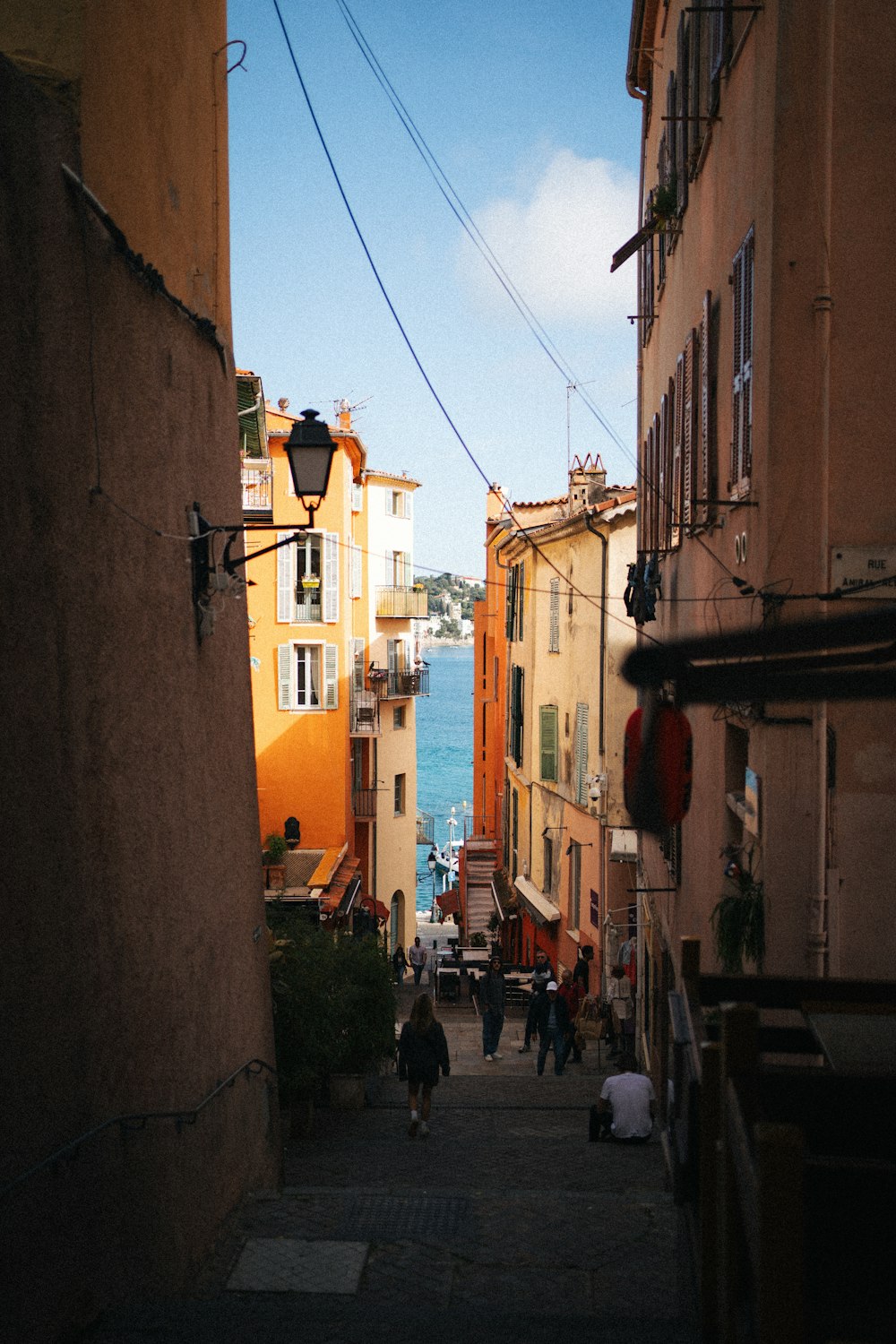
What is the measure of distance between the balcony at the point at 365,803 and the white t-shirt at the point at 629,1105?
2192cm

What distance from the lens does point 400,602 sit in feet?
125

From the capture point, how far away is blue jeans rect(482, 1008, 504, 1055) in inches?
729

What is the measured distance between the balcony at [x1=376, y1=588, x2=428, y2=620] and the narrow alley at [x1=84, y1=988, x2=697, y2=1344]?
25.8m

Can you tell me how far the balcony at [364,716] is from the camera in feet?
110

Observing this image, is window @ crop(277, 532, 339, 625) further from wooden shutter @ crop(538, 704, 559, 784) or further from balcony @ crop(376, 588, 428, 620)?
wooden shutter @ crop(538, 704, 559, 784)

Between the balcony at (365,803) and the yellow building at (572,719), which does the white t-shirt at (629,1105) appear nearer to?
the yellow building at (572,719)

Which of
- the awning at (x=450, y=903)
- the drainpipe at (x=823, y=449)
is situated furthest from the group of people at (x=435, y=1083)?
the awning at (x=450, y=903)

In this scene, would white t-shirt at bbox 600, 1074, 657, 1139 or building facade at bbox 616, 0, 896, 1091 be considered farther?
white t-shirt at bbox 600, 1074, 657, 1139

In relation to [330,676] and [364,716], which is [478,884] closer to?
[364,716]

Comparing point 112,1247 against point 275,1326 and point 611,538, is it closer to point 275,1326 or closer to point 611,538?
point 275,1326

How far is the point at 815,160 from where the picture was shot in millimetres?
8234

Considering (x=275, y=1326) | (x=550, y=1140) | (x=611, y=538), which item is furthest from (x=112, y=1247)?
(x=611, y=538)

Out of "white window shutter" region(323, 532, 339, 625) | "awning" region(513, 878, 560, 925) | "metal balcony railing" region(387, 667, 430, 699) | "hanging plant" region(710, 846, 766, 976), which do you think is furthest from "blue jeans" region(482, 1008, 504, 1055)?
"metal balcony railing" region(387, 667, 430, 699)

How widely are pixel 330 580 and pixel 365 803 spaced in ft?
18.7
